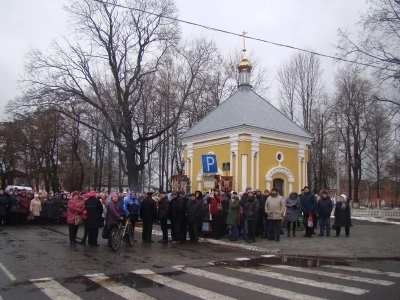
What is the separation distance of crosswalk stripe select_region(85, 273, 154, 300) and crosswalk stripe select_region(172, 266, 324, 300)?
1753mm

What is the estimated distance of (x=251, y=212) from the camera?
14.0m

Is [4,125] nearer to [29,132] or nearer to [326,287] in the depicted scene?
[29,132]

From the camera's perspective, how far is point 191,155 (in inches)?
1155

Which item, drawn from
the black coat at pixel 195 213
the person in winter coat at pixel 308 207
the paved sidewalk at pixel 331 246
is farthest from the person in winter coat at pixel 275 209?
the black coat at pixel 195 213

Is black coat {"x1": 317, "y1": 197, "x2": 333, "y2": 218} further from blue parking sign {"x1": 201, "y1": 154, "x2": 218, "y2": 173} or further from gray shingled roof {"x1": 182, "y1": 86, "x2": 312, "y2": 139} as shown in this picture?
gray shingled roof {"x1": 182, "y1": 86, "x2": 312, "y2": 139}

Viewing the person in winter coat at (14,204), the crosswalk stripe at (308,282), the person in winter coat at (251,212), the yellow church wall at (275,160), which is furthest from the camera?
the yellow church wall at (275,160)

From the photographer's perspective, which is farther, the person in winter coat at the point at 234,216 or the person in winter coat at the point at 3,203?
the person in winter coat at the point at 3,203

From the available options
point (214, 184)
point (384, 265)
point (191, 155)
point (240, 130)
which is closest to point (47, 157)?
point (191, 155)

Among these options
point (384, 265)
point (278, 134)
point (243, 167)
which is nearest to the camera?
point (384, 265)

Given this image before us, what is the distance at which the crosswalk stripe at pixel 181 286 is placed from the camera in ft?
22.1

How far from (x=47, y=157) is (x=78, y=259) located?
38331 mm

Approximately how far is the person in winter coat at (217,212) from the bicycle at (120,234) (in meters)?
3.36

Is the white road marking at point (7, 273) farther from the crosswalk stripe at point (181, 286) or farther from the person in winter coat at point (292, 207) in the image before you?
the person in winter coat at point (292, 207)

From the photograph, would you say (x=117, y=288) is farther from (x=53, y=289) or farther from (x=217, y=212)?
(x=217, y=212)
